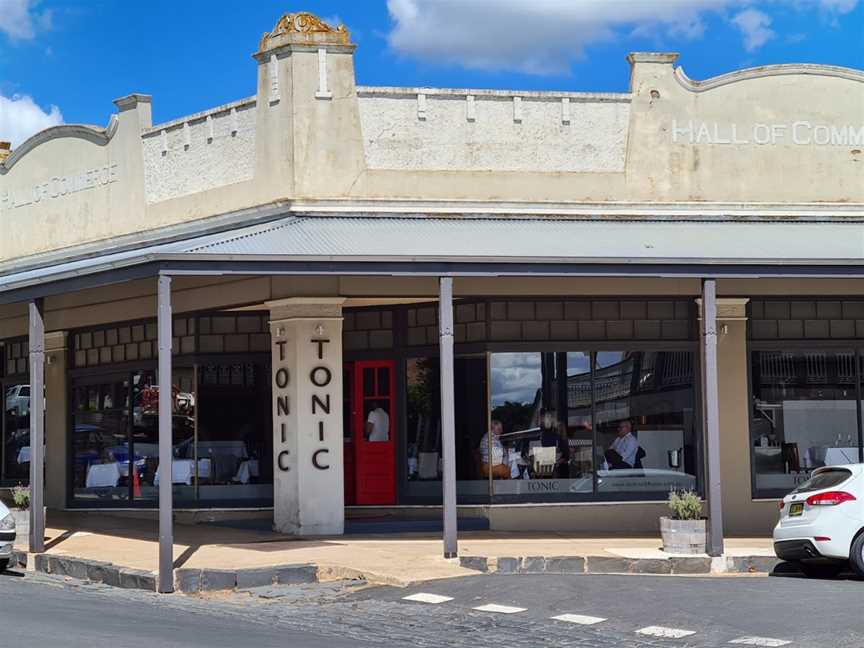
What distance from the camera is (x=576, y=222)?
62.2 ft

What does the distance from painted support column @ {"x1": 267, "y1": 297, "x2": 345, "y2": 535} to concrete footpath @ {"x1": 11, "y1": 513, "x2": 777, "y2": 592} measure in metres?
Answer: 0.52

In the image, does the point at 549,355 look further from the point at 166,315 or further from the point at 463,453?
the point at 166,315

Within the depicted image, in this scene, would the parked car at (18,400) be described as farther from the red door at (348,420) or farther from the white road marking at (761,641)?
the white road marking at (761,641)

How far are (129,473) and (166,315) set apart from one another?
7112mm

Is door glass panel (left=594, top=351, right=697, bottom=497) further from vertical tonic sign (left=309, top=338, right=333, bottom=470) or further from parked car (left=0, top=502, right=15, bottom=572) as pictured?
parked car (left=0, top=502, right=15, bottom=572)

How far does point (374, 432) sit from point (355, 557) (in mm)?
4414

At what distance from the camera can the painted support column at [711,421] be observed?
15773 millimetres

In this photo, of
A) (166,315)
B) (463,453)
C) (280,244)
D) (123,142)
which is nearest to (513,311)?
(463,453)

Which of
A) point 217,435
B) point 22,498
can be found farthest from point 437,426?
point 22,498

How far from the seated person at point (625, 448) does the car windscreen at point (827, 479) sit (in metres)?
3.92

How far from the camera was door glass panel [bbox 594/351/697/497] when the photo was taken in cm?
1902

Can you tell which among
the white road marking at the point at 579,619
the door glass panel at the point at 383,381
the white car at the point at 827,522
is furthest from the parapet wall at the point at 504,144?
the white road marking at the point at 579,619

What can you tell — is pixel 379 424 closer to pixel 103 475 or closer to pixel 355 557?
pixel 355 557

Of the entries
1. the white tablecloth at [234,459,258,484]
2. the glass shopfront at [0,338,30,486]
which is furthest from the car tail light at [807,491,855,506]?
the glass shopfront at [0,338,30,486]
